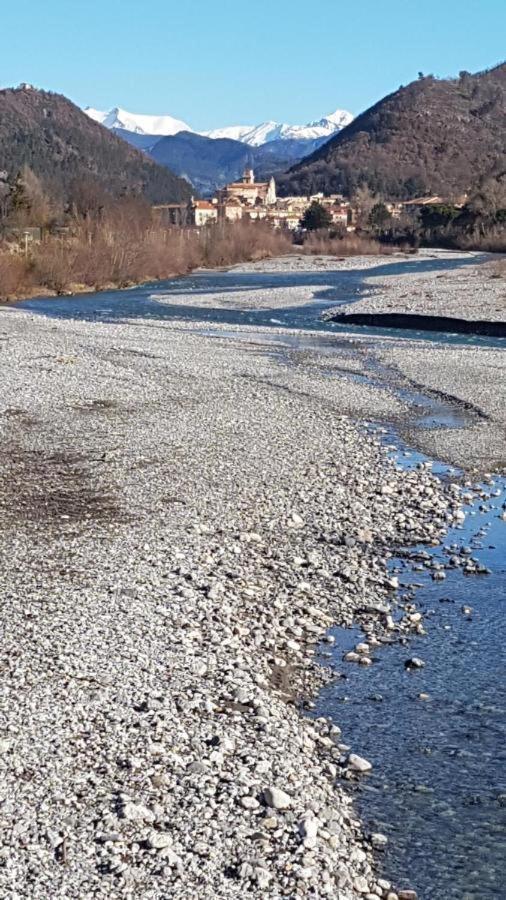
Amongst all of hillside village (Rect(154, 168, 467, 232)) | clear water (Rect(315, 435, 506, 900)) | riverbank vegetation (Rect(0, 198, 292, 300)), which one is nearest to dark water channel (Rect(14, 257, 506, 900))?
Answer: clear water (Rect(315, 435, 506, 900))

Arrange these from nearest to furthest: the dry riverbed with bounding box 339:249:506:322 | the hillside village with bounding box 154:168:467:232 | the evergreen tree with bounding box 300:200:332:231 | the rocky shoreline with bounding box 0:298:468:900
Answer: the rocky shoreline with bounding box 0:298:468:900
the dry riverbed with bounding box 339:249:506:322
the evergreen tree with bounding box 300:200:332:231
the hillside village with bounding box 154:168:467:232

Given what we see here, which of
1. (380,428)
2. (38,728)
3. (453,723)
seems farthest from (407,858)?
(380,428)

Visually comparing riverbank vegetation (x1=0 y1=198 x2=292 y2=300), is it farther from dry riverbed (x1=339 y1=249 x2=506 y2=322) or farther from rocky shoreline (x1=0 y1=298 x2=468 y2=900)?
rocky shoreline (x1=0 y1=298 x2=468 y2=900)

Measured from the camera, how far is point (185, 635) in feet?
25.4

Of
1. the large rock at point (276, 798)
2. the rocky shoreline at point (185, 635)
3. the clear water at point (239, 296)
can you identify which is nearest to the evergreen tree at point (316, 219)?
the clear water at point (239, 296)

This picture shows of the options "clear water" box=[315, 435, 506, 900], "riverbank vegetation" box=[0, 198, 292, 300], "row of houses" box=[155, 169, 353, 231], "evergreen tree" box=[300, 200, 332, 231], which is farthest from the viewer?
"row of houses" box=[155, 169, 353, 231]

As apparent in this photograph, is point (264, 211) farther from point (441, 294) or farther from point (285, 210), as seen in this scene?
point (441, 294)

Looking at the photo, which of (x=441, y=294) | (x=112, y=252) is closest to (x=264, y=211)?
(x=112, y=252)

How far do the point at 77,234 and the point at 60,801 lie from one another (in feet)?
193

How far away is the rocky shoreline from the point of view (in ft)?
16.7

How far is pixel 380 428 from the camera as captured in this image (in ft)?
54.5

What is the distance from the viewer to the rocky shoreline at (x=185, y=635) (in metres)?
5.09

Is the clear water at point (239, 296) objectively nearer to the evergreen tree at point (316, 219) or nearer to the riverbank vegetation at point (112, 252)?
the riverbank vegetation at point (112, 252)

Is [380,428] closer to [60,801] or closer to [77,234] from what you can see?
[60,801]
